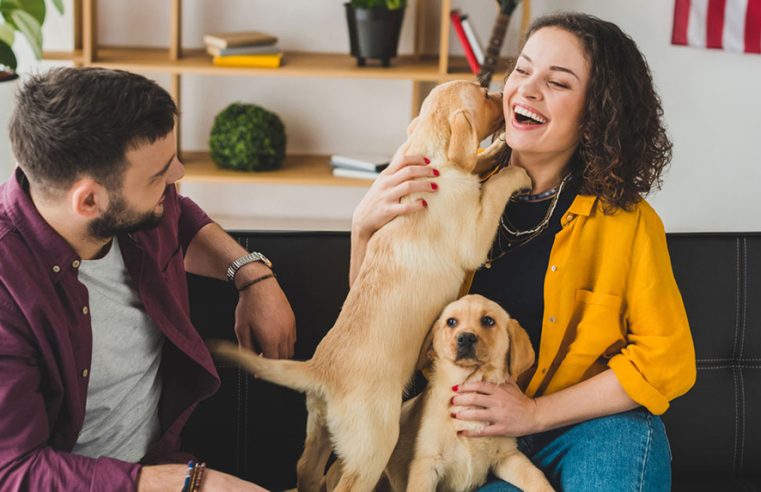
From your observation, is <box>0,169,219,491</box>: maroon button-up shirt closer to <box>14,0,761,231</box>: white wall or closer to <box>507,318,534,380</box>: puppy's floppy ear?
<box>507,318,534,380</box>: puppy's floppy ear

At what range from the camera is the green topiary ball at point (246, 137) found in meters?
3.62

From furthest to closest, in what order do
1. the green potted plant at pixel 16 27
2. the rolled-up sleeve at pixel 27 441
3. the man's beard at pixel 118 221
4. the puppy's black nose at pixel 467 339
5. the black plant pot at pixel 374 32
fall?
the black plant pot at pixel 374 32
the green potted plant at pixel 16 27
the puppy's black nose at pixel 467 339
the man's beard at pixel 118 221
the rolled-up sleeve at pixel 27 441

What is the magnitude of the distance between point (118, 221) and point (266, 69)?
2280 mm

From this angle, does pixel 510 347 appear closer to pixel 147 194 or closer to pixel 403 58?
pixel 147 194

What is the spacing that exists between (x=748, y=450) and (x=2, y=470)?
1535 millimetres

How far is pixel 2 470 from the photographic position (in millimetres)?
1288

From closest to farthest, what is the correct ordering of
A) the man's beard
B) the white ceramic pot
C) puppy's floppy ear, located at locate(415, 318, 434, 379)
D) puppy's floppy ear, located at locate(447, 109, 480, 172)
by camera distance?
the man's beard, puppy's floppy ear, located at locate(415, 318, 434, 379), puppy's floppy ear, located at locate(447, 109, 480, 172), the white ceramic pot

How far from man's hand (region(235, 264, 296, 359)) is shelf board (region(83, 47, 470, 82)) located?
195cm

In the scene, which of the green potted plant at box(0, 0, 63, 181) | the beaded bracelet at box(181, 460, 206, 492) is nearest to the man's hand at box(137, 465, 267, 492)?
the beaded bracelet at box(181, 460, 206, 492)

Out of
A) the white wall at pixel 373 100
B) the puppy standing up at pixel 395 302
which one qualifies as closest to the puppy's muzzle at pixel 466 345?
the puppy standing up at pixel 395 302

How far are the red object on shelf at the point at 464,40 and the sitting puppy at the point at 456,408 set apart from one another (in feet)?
7.23

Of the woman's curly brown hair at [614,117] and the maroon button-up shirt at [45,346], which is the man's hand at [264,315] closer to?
the maroon button-up shirt at [45,346]

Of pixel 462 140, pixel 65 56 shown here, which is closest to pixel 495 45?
pixel 65 56

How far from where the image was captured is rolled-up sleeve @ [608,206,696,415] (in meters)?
1.61
